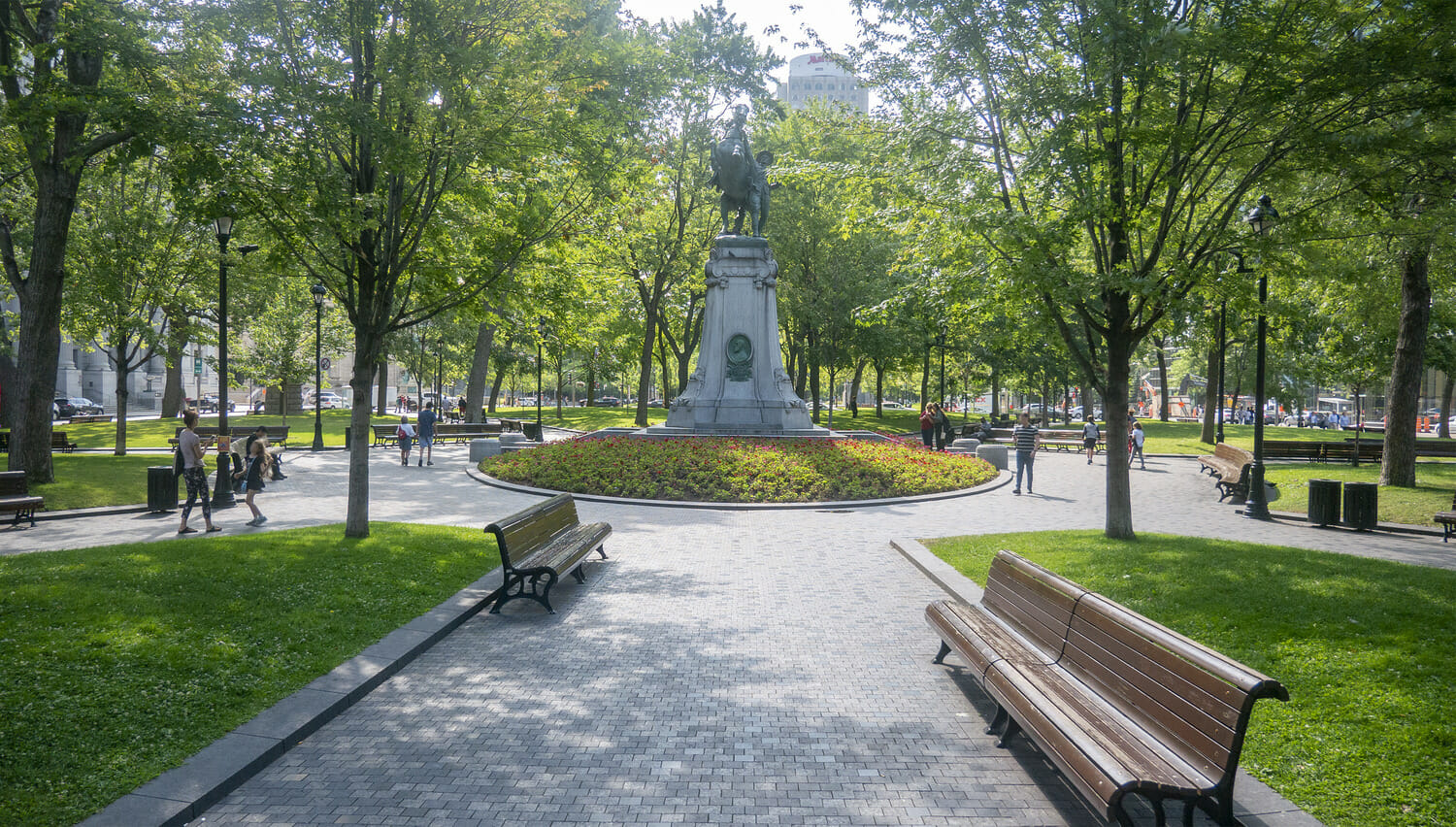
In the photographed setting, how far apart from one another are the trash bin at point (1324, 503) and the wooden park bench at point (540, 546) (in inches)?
466

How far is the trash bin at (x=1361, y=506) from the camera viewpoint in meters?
13.0

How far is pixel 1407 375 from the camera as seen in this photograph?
16594 mm

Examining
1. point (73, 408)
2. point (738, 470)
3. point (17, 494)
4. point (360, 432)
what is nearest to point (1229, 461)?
point (738, 470)

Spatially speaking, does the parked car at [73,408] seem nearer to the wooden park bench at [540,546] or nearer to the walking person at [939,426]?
the walking person at [939,426]

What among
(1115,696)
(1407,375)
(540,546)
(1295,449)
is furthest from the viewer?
(1295,449)

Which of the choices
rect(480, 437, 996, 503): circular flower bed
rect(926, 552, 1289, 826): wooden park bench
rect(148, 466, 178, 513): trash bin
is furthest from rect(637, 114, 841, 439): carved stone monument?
rect(926, 552, 1289, 826): wooden park bench

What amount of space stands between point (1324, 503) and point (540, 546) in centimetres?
1285

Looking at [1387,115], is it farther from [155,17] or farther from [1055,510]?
[155,17]

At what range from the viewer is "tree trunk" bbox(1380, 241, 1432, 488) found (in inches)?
640

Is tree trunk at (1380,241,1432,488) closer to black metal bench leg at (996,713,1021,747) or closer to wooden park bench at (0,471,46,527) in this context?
black metal bench leg at (996,713,1021,747)

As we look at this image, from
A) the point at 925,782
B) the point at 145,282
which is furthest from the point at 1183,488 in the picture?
the point at 145,282

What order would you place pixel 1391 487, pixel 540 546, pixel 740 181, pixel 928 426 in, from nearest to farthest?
pixel 540 546, pixel 1391 487, pixel 740 181, pixel 928 426

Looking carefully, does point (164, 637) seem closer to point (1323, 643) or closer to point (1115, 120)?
point (1323, 643)

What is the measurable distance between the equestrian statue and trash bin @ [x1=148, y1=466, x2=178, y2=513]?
14919 mm
